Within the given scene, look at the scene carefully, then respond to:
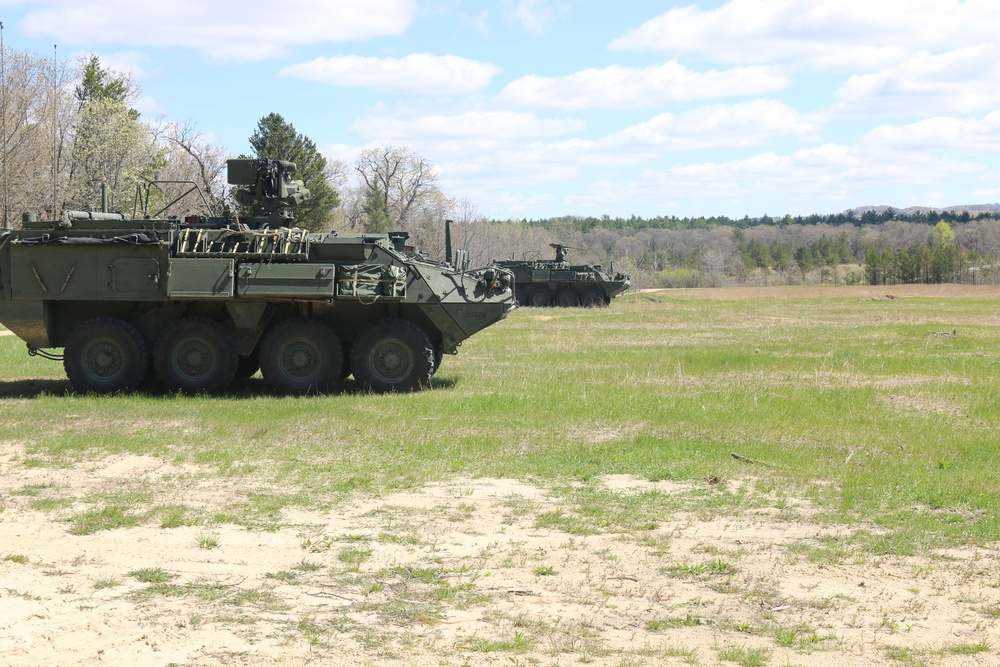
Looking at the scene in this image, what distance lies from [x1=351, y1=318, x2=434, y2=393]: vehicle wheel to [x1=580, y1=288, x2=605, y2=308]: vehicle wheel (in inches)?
1146

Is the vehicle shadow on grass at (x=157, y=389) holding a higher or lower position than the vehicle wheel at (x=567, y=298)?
lower

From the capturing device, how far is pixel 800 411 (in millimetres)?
13172

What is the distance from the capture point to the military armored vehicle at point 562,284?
44094 millimetres

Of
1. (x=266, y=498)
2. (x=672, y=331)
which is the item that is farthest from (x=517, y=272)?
(x=266, y=498)

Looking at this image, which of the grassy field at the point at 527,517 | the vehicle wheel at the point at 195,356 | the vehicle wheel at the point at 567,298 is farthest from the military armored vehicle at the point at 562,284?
the vehicle wheel at the point at 195,356

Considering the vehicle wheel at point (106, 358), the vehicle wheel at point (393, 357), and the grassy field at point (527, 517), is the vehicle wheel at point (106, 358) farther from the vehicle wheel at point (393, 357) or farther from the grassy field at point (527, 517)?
the vehicle wheel at point (393, 357)

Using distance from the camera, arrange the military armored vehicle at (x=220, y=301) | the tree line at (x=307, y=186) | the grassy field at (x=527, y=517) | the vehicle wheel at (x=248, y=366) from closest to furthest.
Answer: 1. the grassy field at (x=527, y=517)
2. the military armored vehicle at (x=220, y=301)
3. the vehicle wheel at (x=248, y=366)
4. the tree line at (x=307, y=186)

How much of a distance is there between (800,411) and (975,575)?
6.41 metres

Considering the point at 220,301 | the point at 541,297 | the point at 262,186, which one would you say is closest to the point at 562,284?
the point at 541,297

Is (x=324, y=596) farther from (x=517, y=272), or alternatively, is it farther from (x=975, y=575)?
(x=517, y=272)

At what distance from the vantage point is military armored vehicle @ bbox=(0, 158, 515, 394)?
47.6 feet

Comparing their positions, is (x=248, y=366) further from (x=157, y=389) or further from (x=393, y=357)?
A: (x=393, y=357)

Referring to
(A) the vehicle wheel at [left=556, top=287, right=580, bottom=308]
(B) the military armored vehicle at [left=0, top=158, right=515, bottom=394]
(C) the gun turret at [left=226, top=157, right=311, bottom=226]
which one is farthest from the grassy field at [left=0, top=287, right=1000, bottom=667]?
(A) the vehicle wheel at [left=556, top=287, right=580, bottom=308]

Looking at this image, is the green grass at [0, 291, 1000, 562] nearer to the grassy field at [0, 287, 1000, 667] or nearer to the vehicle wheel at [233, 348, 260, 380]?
the grassy field at [0, 287, 1000, 667]
